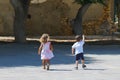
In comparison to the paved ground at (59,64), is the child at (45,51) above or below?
above

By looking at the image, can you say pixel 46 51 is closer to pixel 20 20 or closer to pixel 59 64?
pixel 59 64

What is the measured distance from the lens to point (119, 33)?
3550 cm

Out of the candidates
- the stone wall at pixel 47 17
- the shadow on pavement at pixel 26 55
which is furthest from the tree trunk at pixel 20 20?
the stone wall at pixel 47 17

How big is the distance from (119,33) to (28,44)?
12072 mm

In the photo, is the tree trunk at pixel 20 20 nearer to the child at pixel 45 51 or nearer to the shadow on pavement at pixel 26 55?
the shadow on pavement at pixel 26 55

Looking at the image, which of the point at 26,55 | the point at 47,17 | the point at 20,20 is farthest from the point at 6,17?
the point at 26,55

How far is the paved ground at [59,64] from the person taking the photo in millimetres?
13781

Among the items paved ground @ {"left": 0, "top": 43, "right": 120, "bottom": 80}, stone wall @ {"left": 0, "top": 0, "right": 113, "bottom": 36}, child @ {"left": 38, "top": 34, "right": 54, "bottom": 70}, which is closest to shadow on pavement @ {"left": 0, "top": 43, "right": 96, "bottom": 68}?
paved ground @ {"left": 0, "top": 43, "right": 120, "bottom": 80}

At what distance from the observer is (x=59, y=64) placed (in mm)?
16891

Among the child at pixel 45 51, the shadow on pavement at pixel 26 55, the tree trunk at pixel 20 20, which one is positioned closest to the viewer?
the child at pixel 45 51

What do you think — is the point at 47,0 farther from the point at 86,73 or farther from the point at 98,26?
the point at 86,73

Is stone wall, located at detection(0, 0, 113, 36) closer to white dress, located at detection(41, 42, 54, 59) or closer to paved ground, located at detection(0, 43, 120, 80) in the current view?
paved ground, located at detection(0, 43, 120, 80)

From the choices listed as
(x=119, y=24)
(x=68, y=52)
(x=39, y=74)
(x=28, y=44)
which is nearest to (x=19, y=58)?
(x=68, y=52)

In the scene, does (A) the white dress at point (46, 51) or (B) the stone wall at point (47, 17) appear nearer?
(A) the white dress at point (46, 51)
